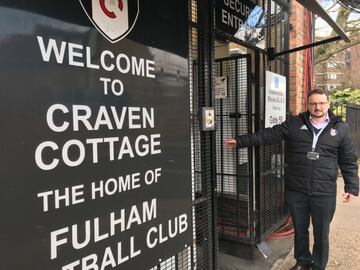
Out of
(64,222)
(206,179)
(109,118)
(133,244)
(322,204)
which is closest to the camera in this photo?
(64,222)

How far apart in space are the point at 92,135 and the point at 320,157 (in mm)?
2419

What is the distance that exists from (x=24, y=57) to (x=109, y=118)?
0.49 m

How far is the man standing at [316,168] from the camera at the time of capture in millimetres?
3521

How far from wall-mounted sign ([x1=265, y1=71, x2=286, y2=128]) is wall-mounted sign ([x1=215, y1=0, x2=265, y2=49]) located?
39cm

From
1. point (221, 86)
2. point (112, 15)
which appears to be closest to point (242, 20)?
point (221, 86)

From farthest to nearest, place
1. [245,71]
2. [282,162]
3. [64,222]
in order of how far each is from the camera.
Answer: [282,162] < [245,71] < [64,222]

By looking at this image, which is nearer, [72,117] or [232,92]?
[72,117]

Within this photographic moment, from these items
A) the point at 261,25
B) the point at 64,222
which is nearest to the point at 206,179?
the point at 64,222

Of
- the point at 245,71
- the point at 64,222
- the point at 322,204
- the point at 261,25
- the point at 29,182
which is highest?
the point at 261,25

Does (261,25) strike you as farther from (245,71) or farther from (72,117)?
(72,117)

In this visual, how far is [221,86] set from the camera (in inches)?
161

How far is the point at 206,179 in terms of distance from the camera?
2.87 metres

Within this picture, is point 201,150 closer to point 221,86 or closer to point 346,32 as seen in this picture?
point 221,86

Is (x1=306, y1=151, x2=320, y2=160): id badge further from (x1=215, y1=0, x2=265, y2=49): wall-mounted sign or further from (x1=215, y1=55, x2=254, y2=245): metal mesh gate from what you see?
(x1=215, y1=0, x2=265, y2=49): wall-mounted sign
